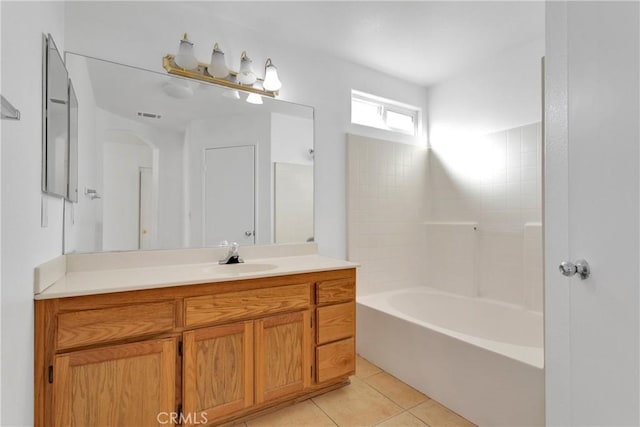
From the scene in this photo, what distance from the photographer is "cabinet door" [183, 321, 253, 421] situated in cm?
148

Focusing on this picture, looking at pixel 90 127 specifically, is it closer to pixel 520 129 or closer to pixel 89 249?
pixel 89 249

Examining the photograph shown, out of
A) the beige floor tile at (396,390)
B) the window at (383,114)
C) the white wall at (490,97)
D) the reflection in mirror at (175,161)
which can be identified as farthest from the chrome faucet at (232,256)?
the white wall at (490,97)

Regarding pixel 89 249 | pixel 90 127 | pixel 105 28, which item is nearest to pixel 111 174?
pixel 90 127

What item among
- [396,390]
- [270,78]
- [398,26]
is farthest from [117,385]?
[398,26]

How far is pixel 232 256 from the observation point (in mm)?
2047

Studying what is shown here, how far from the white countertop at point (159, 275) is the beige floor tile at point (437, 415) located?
0.93 metres

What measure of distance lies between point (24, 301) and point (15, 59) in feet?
2.52

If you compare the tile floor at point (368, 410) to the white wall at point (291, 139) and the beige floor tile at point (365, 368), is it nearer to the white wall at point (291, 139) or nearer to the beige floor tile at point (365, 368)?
the beige floor tile at point (365, 368)

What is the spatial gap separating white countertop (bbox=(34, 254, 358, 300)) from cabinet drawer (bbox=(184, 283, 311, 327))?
96 millimetres

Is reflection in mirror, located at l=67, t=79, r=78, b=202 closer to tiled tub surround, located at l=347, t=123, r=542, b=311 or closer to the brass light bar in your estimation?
the brass light bar

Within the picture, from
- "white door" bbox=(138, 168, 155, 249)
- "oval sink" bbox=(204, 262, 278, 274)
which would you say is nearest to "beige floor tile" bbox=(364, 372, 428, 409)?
"oval sink" bbox=(204, 262, 278, 274)

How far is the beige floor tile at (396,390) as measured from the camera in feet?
6.26

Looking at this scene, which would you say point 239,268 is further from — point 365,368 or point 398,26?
point 398,26
